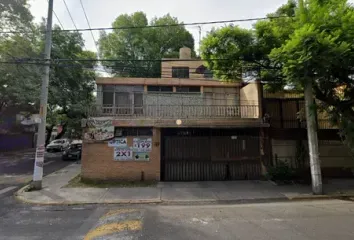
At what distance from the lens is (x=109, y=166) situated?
12.0 m

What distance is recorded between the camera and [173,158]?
1251 centimetres

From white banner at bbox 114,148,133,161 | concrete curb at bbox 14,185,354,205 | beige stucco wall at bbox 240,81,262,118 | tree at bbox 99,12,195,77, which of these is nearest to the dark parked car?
white banner at bbox 114,148,133,161

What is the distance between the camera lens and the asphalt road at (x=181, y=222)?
Result: 549 cm

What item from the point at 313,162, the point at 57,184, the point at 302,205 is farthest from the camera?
the point at 57,184

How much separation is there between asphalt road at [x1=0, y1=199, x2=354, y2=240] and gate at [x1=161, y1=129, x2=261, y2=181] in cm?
407

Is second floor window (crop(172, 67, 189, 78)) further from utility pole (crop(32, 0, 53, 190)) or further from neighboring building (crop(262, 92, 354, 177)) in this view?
utility pole (crop(32, 0, 53, 190))

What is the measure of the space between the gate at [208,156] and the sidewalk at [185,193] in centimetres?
87

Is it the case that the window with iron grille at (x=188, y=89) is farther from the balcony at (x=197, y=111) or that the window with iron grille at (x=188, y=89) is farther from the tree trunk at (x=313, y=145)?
the tree trunk at (x=313, y=145)

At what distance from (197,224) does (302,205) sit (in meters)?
4.40

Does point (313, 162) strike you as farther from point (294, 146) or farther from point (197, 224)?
point (197, 224)

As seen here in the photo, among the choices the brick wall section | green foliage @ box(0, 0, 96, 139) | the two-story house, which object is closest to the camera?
the brick wall section

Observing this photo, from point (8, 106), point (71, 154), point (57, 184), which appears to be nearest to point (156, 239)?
point (57, 184)

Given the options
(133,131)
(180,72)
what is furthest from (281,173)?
(180,72)

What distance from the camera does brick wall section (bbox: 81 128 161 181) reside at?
39.2ft
